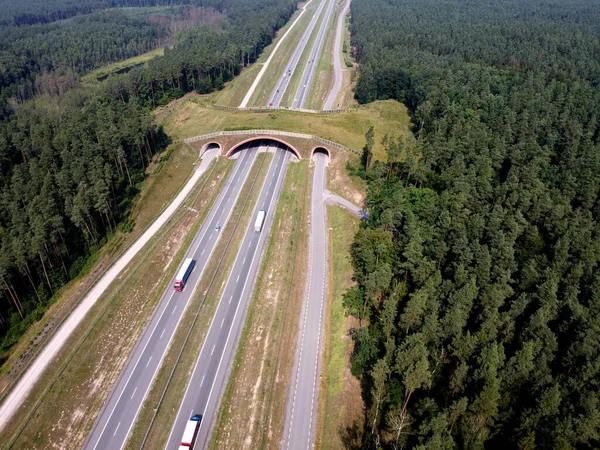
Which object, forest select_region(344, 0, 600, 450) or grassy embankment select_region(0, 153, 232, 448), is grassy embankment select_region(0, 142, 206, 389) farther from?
forest select_region(344, 0, 600, 450)

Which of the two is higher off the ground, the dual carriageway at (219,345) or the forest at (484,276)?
the forest at (484,276)

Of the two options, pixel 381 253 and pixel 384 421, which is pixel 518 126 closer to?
pixel 381 253

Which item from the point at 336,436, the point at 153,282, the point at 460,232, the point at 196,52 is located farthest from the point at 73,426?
the point at 196,52

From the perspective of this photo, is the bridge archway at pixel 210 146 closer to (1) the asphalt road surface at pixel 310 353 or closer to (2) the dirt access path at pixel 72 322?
(2) the dirt access path at pixel 72 322

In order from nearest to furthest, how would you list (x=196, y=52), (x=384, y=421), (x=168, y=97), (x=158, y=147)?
(x=384, y=421) → (x=158, y=147) → (x=168, y=97) → (x=196, y=52)

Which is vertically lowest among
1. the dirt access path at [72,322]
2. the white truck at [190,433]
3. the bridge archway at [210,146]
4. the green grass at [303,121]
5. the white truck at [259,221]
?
the dirt access path at [72,322]

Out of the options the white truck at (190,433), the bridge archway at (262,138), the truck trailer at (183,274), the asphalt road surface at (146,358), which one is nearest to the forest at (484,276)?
the bridge archway at (262,138)

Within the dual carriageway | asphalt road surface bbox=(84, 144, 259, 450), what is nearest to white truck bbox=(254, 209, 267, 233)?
the dual carriageway
